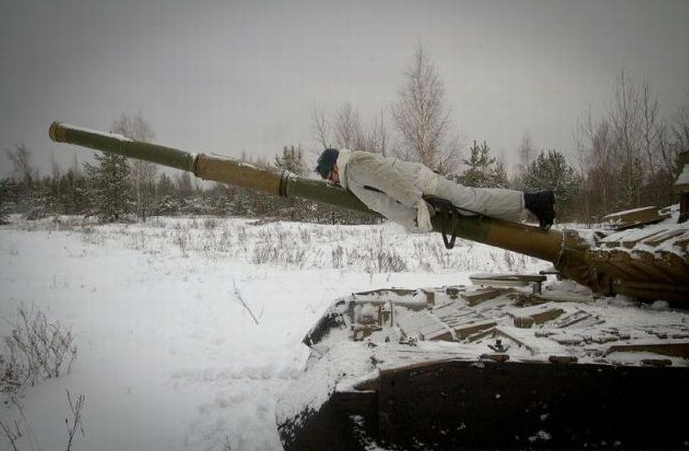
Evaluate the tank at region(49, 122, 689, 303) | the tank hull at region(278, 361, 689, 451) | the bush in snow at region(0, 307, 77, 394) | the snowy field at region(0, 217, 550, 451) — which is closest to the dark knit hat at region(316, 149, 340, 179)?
the tank at region(49, 122, 689, 303)

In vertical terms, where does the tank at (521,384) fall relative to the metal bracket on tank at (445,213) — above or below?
below

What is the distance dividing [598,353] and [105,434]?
134 inches

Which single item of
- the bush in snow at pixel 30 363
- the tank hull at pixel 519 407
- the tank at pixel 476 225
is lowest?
the bush in snow at pixel 30 363

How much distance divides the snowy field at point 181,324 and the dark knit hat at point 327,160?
6.65 feet

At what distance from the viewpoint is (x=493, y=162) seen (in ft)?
Result: 75.9

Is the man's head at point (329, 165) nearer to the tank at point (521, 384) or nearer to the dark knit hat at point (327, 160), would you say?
the dark knit hat at point (327, 160)

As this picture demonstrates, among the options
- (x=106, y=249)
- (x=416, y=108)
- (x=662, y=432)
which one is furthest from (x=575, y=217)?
(x=662, y=432)

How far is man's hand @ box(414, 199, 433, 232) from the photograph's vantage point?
10.4ft

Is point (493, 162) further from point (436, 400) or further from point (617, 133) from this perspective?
point (436, 400)

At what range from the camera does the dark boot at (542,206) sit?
333 centimetres

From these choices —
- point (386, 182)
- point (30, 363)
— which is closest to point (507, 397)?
point (386, 182)

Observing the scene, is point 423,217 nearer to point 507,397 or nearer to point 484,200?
point 484,200

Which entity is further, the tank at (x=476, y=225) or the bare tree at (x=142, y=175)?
the bare tree at (x=142, y=175)

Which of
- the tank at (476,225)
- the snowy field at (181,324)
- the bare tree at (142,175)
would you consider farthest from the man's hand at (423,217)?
the bare tree at (142,175)
